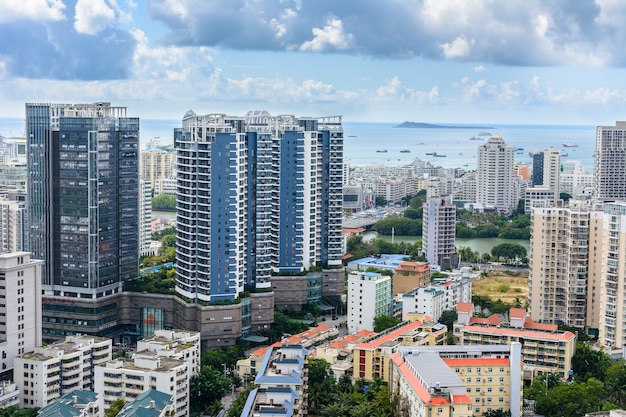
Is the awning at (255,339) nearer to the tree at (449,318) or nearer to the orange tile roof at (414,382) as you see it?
the tree at (449,318)

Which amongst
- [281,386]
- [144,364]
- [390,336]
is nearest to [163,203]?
[390,336]

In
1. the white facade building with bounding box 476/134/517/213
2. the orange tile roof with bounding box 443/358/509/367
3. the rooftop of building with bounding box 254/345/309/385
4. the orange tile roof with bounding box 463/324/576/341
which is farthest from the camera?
the white facade building with bounding box 476/134/517/213

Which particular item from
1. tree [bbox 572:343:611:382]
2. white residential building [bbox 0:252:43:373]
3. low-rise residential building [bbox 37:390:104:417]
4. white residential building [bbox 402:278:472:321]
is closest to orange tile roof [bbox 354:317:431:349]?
white residential building [bbox 402:278:472:321]

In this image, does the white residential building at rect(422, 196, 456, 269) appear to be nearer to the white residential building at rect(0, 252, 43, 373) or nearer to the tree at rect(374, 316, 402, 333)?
the tree at rect(374, 316, 402, 333)

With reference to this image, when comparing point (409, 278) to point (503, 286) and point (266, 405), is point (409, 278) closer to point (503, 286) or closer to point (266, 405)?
point (503, 286)

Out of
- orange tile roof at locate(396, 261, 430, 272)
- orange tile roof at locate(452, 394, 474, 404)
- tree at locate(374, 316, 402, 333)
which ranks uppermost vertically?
orange tile roof at locate(396, 261, 430, 272)

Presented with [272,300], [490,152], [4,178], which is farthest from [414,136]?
[272,300]

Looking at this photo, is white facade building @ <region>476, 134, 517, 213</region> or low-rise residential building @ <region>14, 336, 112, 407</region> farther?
white facade building @ <region>476, 134, 517, 213</region>
